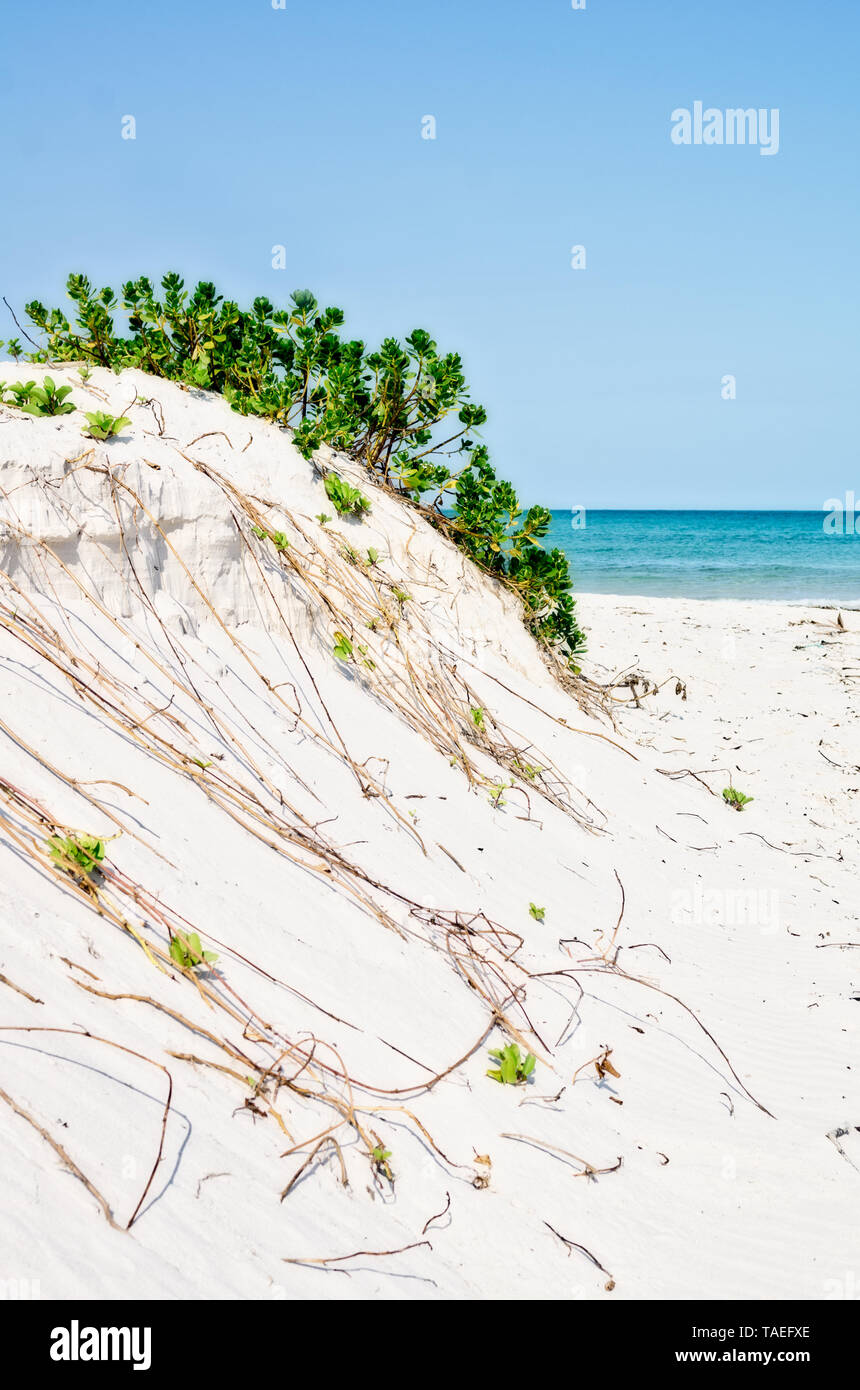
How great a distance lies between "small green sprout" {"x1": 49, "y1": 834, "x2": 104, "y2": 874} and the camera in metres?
3.21

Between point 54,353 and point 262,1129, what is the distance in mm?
6344

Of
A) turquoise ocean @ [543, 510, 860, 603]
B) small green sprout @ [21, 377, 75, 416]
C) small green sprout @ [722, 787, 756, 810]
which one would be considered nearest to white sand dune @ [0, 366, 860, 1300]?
small green sprout @ [722, 787, 756, 810]

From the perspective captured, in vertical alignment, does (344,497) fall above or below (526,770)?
above

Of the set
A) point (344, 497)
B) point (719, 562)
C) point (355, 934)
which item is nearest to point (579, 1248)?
point (355, 934)

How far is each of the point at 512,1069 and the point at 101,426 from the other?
13.7 feet

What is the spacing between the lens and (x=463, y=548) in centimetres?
750

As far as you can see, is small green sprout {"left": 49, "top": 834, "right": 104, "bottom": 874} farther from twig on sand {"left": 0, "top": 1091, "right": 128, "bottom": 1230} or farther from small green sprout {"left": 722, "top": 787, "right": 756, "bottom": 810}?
small green sprout {"left": 722, "top": 787, "right": 756, "bottom": 810}

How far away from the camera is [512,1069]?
3.39 meters

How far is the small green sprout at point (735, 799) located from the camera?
682cm

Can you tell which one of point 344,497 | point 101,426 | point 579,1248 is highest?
point 101,426

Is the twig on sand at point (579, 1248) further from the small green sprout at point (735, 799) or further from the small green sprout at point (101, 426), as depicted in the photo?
the small green sprout at point (101, 426)

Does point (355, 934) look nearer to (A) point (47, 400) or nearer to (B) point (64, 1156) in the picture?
(B) point (64, 1156)
